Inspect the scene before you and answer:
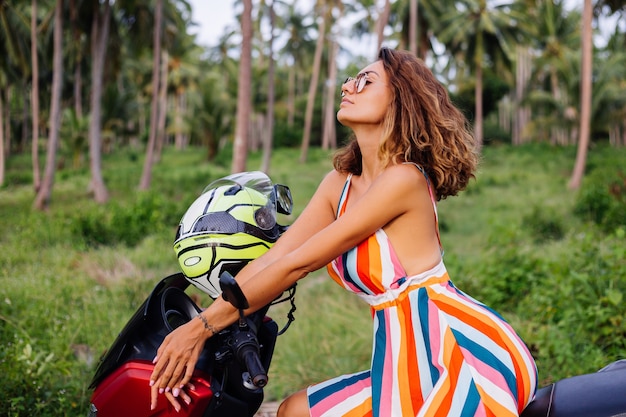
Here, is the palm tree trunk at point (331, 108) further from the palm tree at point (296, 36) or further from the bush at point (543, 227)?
the bush at point (543, 227)

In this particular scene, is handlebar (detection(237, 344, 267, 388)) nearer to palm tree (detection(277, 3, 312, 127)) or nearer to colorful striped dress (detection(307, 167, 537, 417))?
colorful striped dress (detection(307, 167, 537, 417))

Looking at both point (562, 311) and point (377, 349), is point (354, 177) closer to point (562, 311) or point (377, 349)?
point (377, 349)

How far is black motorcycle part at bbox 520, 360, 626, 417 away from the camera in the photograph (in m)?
1.36

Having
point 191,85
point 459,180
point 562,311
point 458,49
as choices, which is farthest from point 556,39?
point 459,180

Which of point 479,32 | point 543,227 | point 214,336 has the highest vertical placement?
point 479,32

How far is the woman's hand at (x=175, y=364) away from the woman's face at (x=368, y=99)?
692mm

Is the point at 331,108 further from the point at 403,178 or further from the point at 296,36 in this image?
the point at 403,178

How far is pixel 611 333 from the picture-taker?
396 centimetres

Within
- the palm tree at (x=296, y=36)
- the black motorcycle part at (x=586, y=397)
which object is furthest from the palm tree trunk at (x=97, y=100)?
the palm tree at (x=296, y=36)

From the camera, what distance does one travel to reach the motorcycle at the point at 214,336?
54.3 inches

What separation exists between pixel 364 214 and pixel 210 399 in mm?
550

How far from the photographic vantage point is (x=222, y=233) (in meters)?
1.48

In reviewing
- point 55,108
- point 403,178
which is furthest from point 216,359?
point 55,108

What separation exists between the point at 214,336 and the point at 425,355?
508 millimetres
